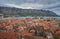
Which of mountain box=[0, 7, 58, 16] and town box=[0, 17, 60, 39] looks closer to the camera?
town box=[0, 17, 60, 39]

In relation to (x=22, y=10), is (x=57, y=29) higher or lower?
lower

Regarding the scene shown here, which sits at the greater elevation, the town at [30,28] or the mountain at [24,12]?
the mountain at [24,12]

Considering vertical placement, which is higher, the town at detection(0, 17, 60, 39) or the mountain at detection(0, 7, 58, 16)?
the mountain at detection(0, 7, 58, 16)

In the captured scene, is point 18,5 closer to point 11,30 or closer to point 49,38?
point 11,30

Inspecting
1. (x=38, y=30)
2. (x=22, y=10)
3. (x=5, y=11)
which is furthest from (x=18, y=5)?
(x=38, y=30)

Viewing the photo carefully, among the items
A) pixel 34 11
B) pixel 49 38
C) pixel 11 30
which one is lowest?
pixel 49 38

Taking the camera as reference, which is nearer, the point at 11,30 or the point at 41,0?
the point at 11,30

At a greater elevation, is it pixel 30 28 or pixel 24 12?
pixel 24 12

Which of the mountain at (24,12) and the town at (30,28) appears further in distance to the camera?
the mountain at (24,12)

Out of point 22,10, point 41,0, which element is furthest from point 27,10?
point 41,0
